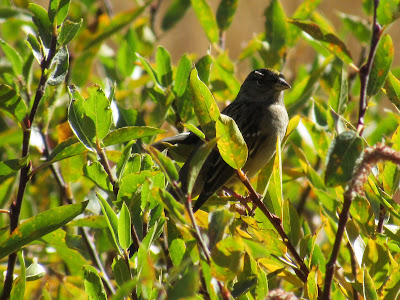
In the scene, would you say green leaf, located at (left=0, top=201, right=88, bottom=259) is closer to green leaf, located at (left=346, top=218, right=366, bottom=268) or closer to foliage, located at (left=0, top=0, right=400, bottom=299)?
foliage, located at (left=0, top=0, right=400, bottom=299)

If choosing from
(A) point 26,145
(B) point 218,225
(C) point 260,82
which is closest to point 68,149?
(A) point 26,145

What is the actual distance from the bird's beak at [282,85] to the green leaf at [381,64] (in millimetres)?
1683

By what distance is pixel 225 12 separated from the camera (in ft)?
8.13

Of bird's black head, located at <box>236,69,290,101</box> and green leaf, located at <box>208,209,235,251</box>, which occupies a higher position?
green leaf, located at <box>208,209,235,251</box>

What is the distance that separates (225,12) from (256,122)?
745mm

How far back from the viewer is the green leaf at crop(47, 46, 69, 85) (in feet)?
5.15

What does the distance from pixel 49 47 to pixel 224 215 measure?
2.42 feet

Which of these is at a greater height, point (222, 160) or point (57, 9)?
point (57, 9)

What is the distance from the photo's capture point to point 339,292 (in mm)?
1414

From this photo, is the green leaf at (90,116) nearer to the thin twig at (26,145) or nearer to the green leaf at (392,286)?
the thin twig at (26,145)

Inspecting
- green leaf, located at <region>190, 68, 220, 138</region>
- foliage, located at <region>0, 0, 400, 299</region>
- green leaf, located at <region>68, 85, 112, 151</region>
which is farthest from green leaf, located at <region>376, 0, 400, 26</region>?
green leaf, located at <region>68, 85, 112, 151</region>

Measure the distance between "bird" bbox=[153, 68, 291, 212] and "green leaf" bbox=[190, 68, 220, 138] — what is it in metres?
1.04

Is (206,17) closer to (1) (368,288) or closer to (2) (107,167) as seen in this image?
(2) (107,167)

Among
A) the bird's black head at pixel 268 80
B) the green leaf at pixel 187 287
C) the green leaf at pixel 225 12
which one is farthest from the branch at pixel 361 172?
the bird's black head at pixel 268 80
